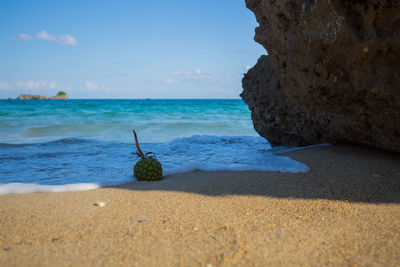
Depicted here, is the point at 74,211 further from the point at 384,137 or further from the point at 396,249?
the point at 384,137

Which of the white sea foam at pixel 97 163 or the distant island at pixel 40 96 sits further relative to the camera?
the distant island at pixel 40 96

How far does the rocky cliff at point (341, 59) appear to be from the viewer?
2.00 m

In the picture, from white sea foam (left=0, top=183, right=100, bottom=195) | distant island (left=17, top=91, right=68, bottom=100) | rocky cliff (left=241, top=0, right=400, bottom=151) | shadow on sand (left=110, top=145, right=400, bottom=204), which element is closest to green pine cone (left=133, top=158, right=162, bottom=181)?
shadow on sand (left=110, top=145, right=400, bottom=204)

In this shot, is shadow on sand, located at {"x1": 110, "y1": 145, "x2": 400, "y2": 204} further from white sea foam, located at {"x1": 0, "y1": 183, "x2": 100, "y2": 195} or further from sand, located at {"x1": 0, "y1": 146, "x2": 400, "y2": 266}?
white sea foam, located at {"x1": 0, "y1": 183, "x2": 100, "y2": 195}

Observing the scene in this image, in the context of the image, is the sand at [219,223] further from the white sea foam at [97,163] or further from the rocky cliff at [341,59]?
the rocky cliff at [341,59]

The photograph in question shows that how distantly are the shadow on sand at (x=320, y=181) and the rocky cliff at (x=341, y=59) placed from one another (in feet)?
0.84

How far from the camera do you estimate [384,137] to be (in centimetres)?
262

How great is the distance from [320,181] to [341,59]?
1.06 m

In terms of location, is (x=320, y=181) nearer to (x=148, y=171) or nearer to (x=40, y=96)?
(x=148, y=171)

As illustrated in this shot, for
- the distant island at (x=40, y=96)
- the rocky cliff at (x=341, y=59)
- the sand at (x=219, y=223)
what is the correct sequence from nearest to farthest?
the sand at (x=219, y=223) < the rocky cliff at (x=341, y=59) < the distant island at (x=40, y=96)

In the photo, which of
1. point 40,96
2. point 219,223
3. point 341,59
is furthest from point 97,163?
point 40,96

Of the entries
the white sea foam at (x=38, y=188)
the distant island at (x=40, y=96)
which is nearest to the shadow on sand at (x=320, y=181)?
the white sea foam at (x=38, y=188)

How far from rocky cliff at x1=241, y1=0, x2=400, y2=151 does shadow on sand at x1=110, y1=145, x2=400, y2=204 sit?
256 mm

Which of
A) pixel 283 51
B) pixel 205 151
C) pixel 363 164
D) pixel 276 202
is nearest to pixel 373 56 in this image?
pixel 283 51
